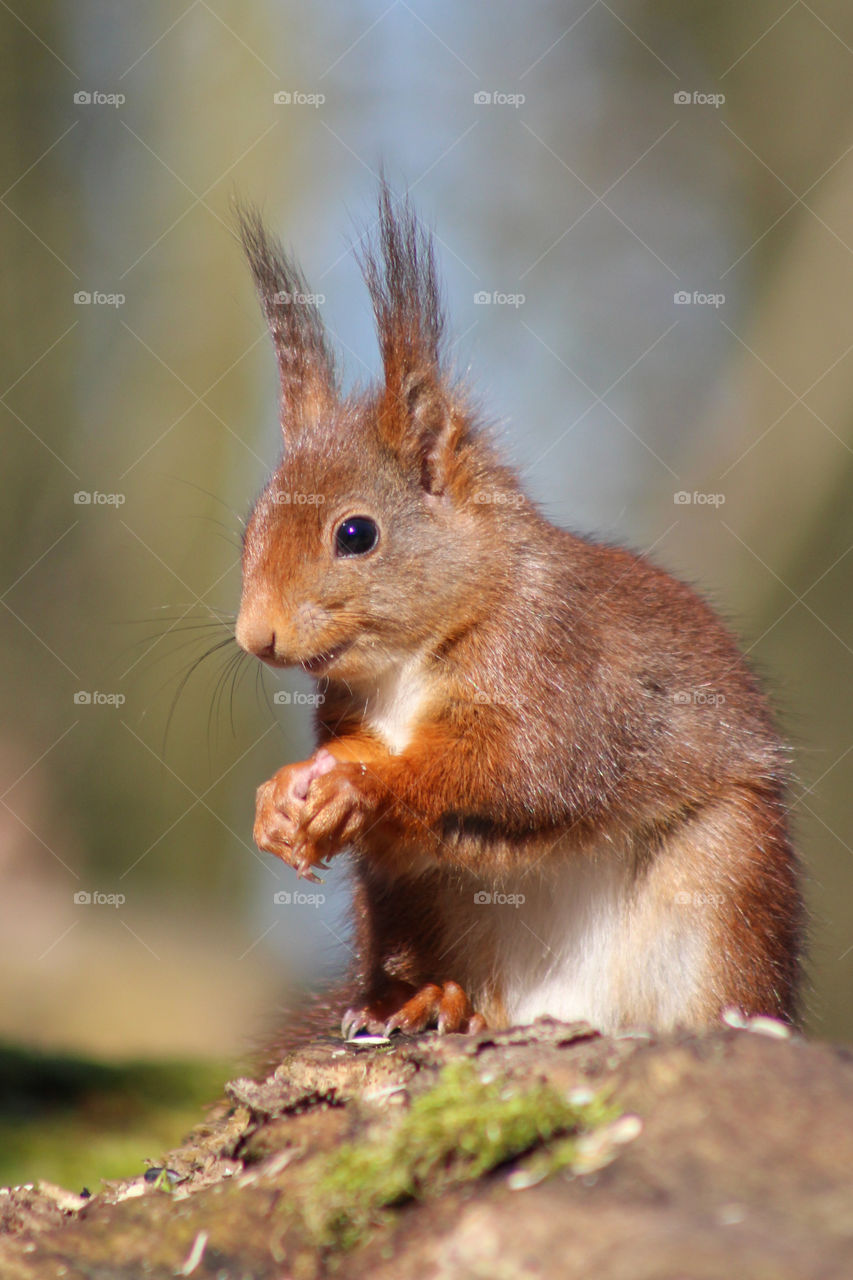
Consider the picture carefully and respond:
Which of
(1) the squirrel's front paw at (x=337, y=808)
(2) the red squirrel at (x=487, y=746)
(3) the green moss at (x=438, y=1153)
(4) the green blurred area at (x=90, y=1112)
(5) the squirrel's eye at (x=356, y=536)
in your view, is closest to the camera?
(3) the green moss at (x=438, y=1153)

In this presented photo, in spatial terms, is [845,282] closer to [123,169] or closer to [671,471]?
[671,471]

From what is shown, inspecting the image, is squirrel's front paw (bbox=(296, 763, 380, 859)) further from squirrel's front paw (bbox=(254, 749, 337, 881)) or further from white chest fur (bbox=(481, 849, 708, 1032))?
white chest fur (bbox=(481, 849, 708, 1032))

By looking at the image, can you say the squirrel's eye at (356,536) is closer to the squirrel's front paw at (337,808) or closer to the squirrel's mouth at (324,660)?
the squirrel's mouth at (324,660)

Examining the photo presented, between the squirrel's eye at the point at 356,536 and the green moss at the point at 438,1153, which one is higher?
the squirrel's eye at the point at 356,536

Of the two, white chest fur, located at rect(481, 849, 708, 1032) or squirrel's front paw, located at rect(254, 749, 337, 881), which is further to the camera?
white chest fur, located at rect(481, 849, 708, 1032)

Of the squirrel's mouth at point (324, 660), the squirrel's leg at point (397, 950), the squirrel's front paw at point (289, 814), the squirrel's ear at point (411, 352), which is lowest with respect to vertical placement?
the squirrel's leg at point (397, 950)

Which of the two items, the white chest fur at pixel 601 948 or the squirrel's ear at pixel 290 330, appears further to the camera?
the squirrel's ear at pixel 290 330

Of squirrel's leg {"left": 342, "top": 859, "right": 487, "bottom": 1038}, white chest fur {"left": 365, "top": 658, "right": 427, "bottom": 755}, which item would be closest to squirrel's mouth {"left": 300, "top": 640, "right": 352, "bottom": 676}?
white chest fur {"left": 365, "top": 658, "right": 427, "bottom": 755}

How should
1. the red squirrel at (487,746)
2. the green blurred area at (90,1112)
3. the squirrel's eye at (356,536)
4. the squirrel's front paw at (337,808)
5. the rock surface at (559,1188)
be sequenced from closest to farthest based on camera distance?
the rock surface at (559,1188), the squirrel's front paw at (337,808), the red squirrel at (487,746), the squirrel's eye at (356,536), the green blurred area at (90,1112)

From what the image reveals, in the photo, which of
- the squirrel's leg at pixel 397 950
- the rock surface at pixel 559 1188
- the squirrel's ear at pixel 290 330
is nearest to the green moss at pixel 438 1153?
the rock surface at pixel 559 1188
